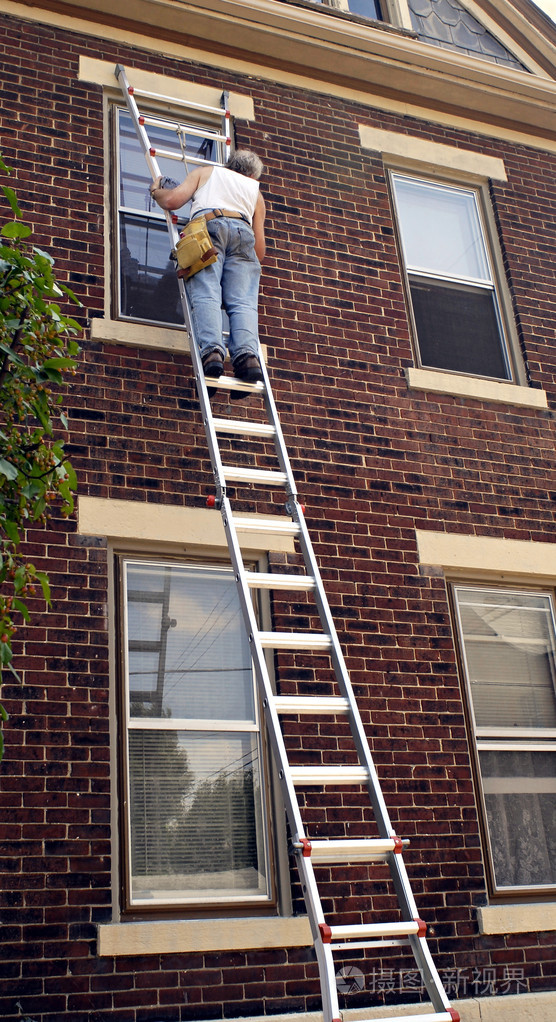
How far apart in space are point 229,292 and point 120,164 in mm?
1574

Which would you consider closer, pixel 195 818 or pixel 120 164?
pixel 195 818

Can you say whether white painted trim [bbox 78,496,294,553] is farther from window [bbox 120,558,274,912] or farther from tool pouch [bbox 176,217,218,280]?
tool pouch [bbox 176,217,218,280]

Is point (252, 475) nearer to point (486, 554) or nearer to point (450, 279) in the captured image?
point (486, 554)

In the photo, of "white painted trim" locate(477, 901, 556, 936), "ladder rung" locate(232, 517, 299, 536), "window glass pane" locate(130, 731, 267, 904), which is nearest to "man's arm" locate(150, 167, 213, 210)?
"ladder rung" locate(232, 517, 299, 536)

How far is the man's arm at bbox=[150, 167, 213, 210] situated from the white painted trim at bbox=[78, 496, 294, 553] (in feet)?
5.62

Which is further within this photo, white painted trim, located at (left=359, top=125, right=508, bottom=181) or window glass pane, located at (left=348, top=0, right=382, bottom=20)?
window glass pane, located at (left=348, top=0, right=382, bottom=20)

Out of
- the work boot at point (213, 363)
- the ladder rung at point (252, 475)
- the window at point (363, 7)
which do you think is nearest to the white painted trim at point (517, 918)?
the ladder rung at point (252, 475)

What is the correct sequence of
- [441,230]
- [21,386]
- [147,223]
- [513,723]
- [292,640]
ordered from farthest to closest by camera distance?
[441,230] < [147,223] < [513,723] < [292,640] < [21,386]

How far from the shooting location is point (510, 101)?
8406 mm

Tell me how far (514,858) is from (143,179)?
4.74 metres

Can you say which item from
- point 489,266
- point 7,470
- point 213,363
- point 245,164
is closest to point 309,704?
Result: point 7,470

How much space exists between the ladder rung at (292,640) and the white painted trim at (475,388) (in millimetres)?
2898

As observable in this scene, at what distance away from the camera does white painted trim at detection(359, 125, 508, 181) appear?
25.7 ft

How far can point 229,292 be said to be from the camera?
19.8 feet
